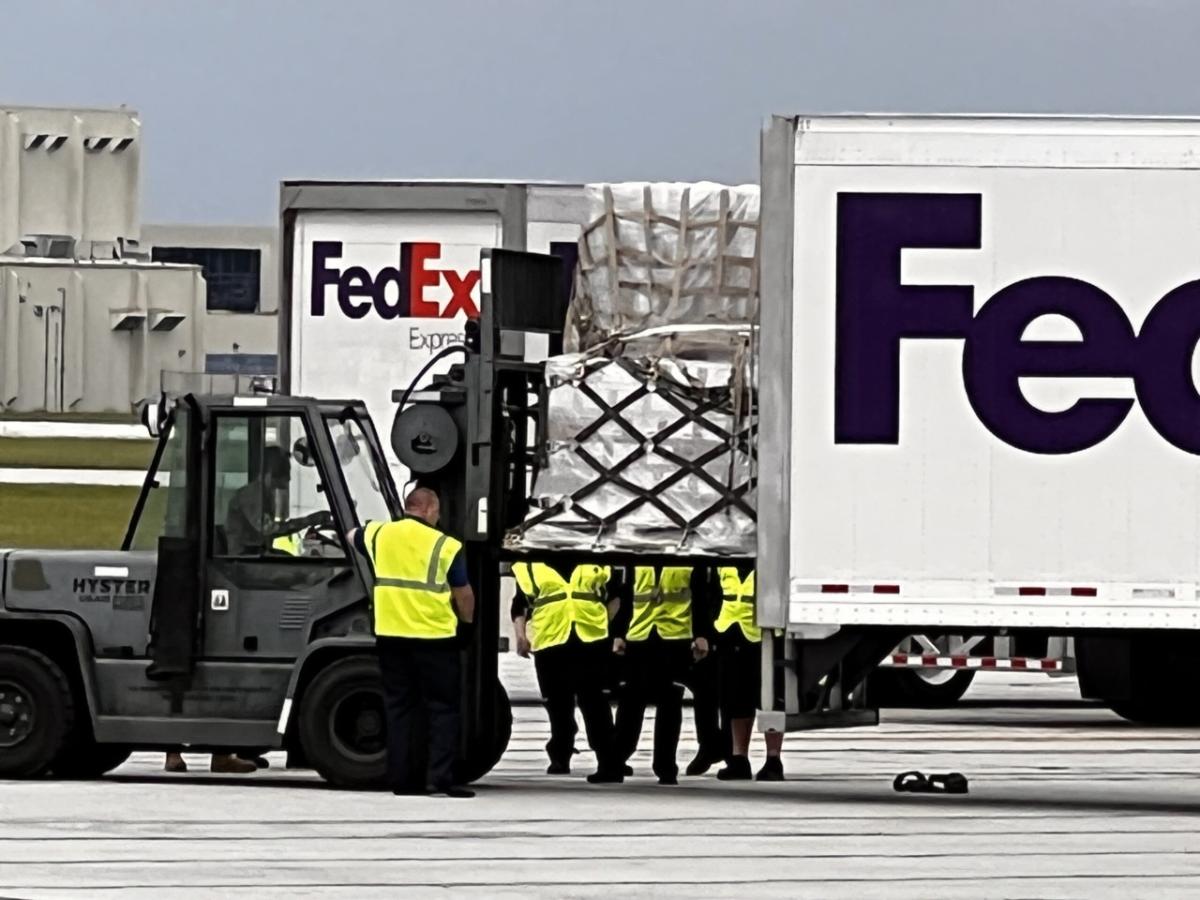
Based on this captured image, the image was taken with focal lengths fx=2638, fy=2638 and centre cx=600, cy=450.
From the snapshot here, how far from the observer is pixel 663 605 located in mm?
15812

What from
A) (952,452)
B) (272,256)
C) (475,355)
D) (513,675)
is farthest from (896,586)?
→ (272,256)

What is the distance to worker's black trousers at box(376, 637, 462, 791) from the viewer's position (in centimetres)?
1436

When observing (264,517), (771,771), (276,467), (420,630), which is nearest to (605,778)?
(771,771)

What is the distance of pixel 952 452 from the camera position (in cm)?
1384

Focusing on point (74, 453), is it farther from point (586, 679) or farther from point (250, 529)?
point (250, 529)

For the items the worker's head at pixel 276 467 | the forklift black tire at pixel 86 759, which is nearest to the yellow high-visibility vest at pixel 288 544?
the worker's head at pixel 276 467

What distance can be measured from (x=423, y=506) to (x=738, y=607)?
2.34 meters

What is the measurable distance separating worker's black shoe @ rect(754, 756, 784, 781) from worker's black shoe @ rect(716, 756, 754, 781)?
0.12m

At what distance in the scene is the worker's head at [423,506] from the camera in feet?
47.4

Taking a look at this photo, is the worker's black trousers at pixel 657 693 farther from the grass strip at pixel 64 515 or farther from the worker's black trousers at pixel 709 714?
the grass strip at pixel 64 515

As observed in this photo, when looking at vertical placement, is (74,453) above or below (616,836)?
above

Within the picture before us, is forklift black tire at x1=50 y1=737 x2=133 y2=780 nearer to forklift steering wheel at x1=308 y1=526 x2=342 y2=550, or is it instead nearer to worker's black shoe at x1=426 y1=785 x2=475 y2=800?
forklift steering wheel at x1=308 y1=526 x2=342 y2=550

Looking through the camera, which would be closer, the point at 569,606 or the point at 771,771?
the point at 569,606

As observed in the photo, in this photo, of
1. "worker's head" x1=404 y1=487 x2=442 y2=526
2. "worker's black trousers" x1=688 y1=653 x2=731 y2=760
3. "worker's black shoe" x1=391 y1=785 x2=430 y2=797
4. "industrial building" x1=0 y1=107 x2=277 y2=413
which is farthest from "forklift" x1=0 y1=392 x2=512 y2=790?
"industrial building" x1=0 y1=107 x2=277 y2=413
